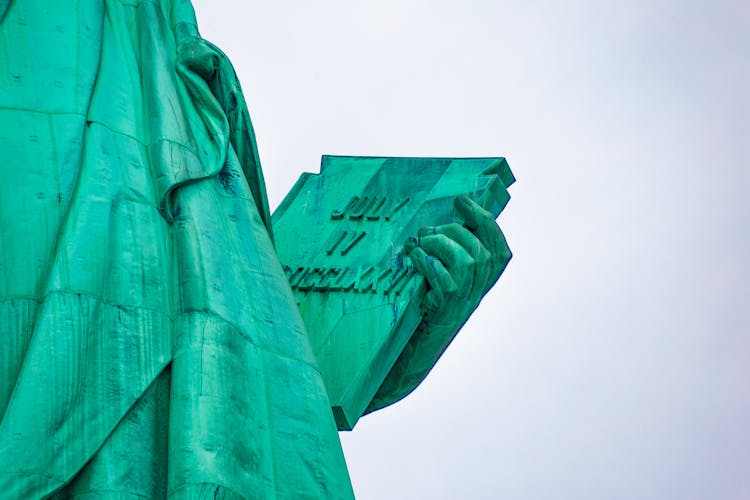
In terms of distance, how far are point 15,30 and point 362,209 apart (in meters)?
2.52

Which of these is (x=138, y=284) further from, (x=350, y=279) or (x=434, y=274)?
(x=434, y=274)

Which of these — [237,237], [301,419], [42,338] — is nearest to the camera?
[42,338]

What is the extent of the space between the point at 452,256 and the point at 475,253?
17 cm

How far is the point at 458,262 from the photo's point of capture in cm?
1095

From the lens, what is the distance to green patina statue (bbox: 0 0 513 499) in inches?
328

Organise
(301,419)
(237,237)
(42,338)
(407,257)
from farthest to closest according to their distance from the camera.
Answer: (407,257) < (237,237) < (301,419) < (42,338)

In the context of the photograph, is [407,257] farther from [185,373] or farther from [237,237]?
[185,373]

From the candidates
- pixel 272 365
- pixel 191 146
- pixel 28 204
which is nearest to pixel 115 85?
pixel 191 146

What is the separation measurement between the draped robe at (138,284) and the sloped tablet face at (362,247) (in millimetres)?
824

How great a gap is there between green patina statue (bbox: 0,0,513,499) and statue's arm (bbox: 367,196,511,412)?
0.04 ft

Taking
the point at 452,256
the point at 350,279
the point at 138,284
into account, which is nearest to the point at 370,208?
the point at 350,279

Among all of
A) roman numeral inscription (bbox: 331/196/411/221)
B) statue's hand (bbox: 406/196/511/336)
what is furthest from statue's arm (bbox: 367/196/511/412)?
roman numeral inscription (bbox: 331/196/411/221)

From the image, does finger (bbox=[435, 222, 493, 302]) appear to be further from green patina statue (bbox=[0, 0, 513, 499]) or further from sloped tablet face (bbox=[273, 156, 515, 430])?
sloped tablet face (bbox=[273, 156, 515, 430])

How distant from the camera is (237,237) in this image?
968cm
